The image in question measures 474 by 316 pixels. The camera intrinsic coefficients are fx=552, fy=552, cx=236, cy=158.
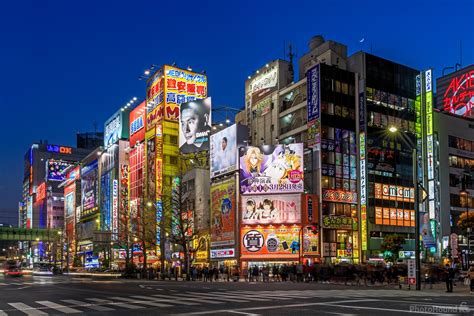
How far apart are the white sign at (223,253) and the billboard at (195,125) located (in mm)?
21313

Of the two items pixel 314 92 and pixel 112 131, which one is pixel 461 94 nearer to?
pixel 314 92

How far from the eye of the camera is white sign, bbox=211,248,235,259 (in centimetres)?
6944

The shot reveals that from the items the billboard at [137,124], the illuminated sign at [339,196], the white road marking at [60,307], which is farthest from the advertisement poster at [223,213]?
the white road marking at [60,307]

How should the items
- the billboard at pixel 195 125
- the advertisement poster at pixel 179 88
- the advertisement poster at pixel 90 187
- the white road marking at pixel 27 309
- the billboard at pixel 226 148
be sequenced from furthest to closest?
the advertisement poster at pixel 90 187 → the advertisement poster at pixel 179 88 → the billboard at pixel 195 125 → the billboard at pixel 226 148 → the white road marking at pixel 27 309

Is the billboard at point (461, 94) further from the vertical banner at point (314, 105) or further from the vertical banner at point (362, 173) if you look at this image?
the vertical banner at point (314, 105)

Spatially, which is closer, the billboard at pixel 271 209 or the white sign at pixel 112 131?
the billboard at pixel 271 209

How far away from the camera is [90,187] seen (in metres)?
133

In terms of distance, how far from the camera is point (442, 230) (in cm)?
7981

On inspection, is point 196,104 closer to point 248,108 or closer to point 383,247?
point 248,108

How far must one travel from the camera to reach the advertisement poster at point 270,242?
65.6m

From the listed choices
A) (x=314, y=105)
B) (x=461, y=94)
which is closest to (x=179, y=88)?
(x=314, y=105)

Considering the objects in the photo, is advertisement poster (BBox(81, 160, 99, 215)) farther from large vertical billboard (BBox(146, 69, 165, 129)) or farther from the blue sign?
the blue sign

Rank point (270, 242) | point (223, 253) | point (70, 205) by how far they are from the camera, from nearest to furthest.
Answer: point (270, 242)
point (223, 253)
point (70, 205)

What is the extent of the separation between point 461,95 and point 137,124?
6169cm
